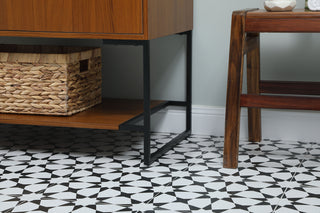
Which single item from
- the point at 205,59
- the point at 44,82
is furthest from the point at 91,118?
the point at 205,59

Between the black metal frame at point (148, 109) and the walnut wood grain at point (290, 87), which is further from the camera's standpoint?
the walnut wood grain at point (290, 87)

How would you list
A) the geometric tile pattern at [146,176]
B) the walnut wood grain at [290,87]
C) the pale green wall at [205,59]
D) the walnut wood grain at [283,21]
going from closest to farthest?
the geometric tile pattern at [146,176] < the walnut wood grain at [283,21] < the walnut wood grain at [290,87] < the pale green wall at [205,59]

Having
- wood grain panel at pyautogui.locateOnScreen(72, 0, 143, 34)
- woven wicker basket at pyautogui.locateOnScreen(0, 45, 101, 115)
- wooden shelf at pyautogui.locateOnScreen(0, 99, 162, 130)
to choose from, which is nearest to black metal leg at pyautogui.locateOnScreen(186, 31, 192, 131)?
wooden shelf at pyautogui.locateOnScreen(0, 99, 162, 130)

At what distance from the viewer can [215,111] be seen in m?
2.37

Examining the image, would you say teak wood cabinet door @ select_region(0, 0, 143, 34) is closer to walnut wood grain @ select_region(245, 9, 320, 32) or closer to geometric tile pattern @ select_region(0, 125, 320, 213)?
walnut wood grain @ select_region(245, 9, 320, 32)

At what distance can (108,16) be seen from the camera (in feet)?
5.81

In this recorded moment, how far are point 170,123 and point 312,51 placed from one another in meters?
0.74

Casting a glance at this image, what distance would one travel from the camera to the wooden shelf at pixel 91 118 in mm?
1885

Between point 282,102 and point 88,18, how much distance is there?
0.75m

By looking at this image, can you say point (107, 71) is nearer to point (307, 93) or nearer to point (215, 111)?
point (215, 111)

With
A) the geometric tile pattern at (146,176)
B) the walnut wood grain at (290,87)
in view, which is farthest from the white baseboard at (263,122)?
the walnut wood grain at (290,87)

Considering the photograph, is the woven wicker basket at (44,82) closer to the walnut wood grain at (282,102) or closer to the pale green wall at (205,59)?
the pale green wall at (205,59)

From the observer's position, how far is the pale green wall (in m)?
2.21

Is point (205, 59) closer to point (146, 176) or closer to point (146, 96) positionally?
point (146, 96)
